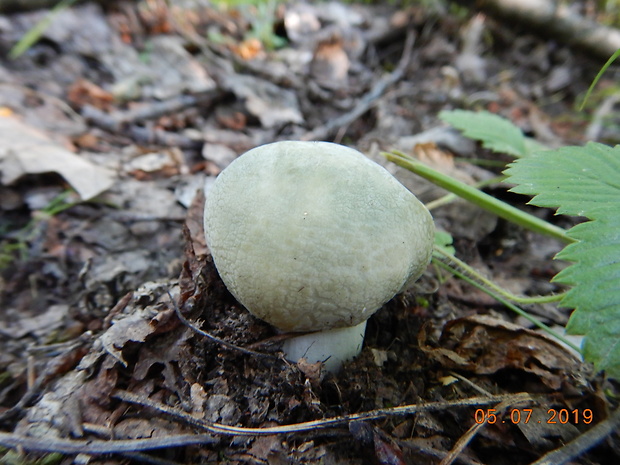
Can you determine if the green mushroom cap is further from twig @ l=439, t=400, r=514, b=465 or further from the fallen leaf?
the fallen leaf

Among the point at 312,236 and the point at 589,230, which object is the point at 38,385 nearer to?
the point at 312,236

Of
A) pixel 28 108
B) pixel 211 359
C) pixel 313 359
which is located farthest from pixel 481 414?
pixel 28 108

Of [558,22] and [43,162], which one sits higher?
[558,22]

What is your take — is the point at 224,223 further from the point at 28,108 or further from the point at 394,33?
the point at 394,33

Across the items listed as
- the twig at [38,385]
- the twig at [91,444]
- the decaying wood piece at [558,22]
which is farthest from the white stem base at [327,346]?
the decaying wood piece at [558,22]

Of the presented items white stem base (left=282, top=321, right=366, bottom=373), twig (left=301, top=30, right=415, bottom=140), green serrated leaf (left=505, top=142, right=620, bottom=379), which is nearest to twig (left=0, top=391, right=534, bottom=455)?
white stem base (left=282, top=321, right=366, bottom=373)

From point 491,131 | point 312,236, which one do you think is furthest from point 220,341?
point 491,131
